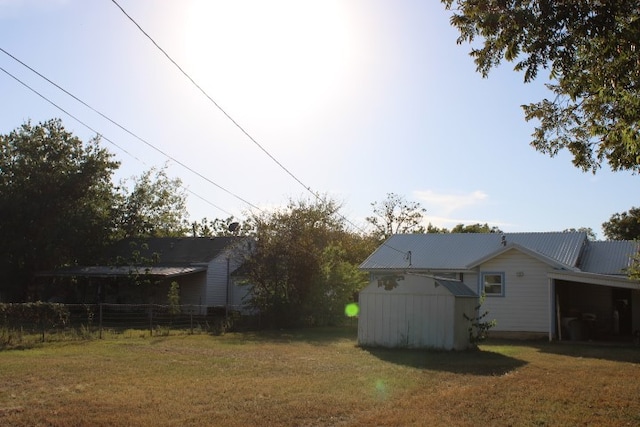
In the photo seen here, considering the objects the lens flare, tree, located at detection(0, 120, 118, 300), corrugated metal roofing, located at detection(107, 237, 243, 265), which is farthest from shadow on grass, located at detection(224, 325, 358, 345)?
tree, located at detection(0, 120, 118, 300)

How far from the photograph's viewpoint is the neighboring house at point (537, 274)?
75.3ft

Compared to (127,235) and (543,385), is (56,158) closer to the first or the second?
(127,235)

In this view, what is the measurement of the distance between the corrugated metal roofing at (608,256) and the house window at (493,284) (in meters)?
4.57

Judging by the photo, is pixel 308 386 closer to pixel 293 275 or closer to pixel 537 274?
pixel 537 274

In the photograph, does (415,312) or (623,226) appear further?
(623,226)

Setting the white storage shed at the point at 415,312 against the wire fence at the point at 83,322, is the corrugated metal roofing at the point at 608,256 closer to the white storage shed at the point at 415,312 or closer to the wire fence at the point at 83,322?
the white storage shed at the point at 415,312

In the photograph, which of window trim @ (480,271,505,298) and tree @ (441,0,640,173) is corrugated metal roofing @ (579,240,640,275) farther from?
tree @ (441,0,640,173)

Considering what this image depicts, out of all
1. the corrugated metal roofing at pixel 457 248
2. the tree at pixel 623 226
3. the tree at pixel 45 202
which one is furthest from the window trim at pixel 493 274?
the tree at pixel 623 226

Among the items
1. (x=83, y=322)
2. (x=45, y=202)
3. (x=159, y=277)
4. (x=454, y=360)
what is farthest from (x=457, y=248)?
(x=45, y=202)

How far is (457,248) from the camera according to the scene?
1145 inches

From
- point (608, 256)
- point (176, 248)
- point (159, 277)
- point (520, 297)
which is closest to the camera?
point (520, 297)

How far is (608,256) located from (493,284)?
22.9 ft

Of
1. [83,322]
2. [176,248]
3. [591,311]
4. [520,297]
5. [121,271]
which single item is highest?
[176,248]

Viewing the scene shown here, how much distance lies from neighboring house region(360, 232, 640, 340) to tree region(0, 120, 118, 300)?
17.9m
